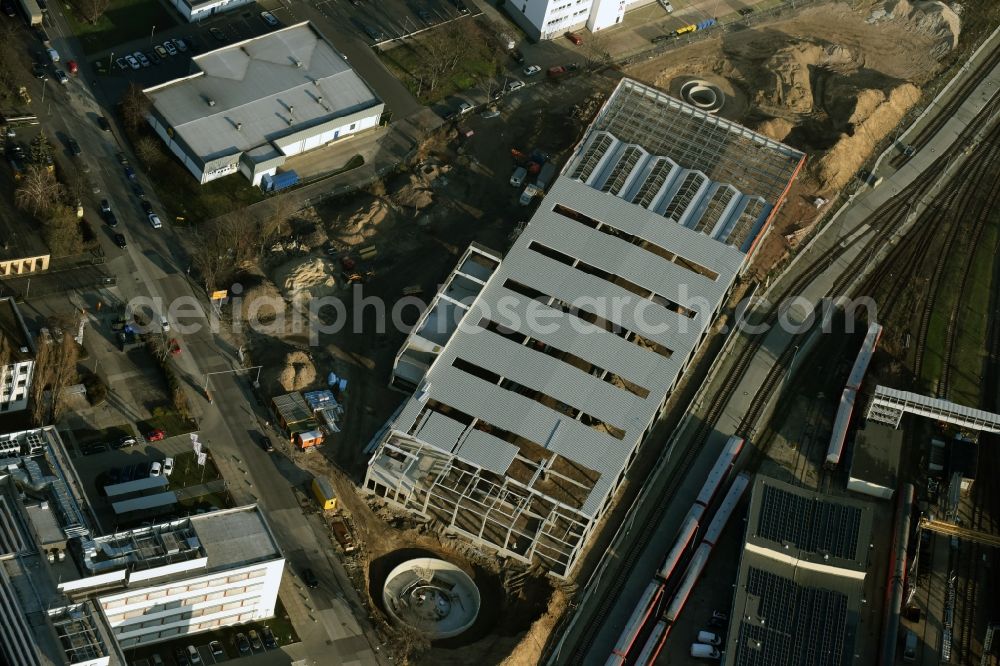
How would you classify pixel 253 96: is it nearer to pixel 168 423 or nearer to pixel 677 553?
pixel 168 423

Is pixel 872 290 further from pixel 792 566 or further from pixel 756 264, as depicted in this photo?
pixel 792 566

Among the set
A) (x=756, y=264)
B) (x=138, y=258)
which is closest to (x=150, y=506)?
(x=138, y=258)

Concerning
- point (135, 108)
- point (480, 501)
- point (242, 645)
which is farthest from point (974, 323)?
point (135, 108)

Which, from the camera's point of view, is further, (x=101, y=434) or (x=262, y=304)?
(x=262, y=304)

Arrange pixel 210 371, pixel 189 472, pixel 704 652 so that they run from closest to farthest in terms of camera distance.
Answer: pixel 704 652 → pixel 189 472 → pixel 210 371

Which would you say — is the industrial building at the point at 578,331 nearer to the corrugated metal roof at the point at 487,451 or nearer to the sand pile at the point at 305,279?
the corrugated metal roof at the point at 487,451

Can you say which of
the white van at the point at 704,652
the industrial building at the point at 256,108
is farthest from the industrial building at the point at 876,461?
the industrial building at the point at 256,108
